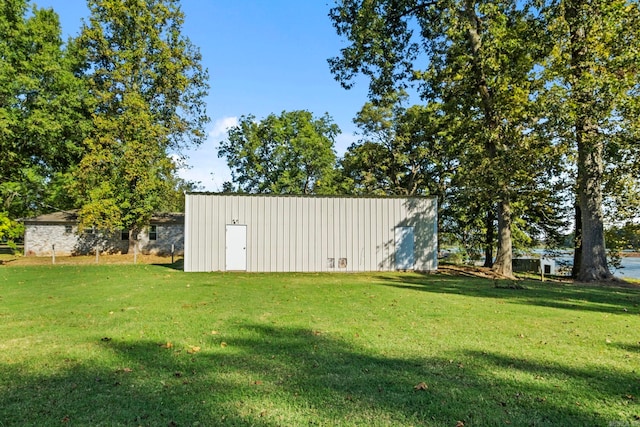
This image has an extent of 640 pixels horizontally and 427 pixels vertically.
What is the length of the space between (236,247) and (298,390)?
14.4 metres

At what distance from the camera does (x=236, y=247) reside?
1747 cm

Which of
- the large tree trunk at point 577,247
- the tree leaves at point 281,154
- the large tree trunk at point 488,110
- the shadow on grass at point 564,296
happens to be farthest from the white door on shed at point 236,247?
the tree leaves at point 281,154

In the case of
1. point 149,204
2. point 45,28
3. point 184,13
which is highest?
point 184,13

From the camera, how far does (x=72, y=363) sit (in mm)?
4215

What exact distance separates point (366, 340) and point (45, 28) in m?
28.6

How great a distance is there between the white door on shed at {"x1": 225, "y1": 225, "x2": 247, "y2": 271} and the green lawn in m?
9.12

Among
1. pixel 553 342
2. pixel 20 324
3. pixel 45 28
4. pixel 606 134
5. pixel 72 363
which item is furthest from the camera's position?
pixel 45 28

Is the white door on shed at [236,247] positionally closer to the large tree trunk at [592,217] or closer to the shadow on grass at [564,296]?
the shadow on grass at [564,296]

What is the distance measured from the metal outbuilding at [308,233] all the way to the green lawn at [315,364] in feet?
29.8

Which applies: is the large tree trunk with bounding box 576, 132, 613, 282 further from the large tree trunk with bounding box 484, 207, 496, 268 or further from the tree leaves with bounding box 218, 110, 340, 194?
the tree leaves with bounding box 218, 110, 340, 194

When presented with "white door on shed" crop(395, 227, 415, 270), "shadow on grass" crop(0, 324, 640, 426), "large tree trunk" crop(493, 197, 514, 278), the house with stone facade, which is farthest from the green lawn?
the house with stone facade

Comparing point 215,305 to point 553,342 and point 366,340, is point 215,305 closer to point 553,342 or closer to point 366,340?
point 366,340

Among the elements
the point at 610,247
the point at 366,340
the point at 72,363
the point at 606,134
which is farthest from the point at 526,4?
the point at 72,363

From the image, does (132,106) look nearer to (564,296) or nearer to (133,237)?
(133,237)
